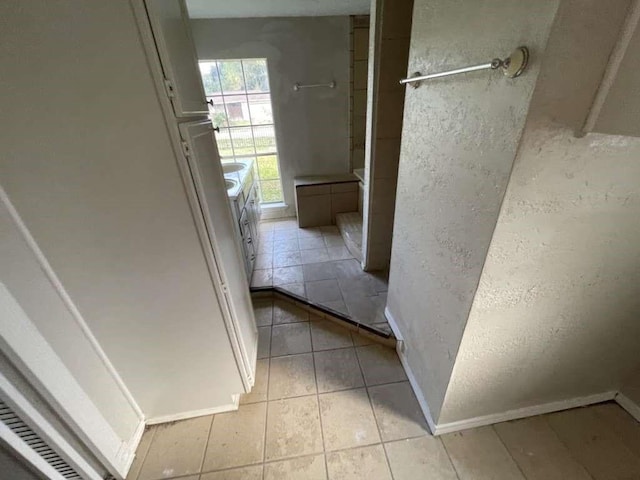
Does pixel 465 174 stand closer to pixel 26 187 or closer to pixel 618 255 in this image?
pixel 618 255

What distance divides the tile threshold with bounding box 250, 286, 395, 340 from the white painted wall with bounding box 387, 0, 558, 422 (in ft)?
0.92

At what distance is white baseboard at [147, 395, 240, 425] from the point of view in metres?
1.40

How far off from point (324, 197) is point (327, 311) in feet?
5.27

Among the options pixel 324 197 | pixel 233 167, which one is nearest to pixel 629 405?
pixel 324 197

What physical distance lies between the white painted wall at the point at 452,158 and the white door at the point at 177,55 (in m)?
0.91

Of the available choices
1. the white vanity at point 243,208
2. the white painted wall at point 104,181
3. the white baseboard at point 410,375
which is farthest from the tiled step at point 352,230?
the white painted wall at point 104,181

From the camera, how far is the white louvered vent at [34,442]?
76 centimetres

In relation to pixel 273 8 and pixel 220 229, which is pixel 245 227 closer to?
pixel 220 229

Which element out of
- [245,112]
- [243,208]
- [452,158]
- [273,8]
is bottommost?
[243,208]

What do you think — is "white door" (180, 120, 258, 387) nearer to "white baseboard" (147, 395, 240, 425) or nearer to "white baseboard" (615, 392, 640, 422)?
"white baseboard" (147, 395, 240, 425)

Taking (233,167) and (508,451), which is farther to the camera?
(233,167)

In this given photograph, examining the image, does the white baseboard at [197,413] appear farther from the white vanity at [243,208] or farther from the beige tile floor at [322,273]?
the white vanity at [243,208]

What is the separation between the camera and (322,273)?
242cm

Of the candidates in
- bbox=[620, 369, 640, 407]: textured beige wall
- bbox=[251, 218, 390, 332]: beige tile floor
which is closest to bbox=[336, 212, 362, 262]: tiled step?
bbox=[251, 218, 390, 332]: beige tile floor
